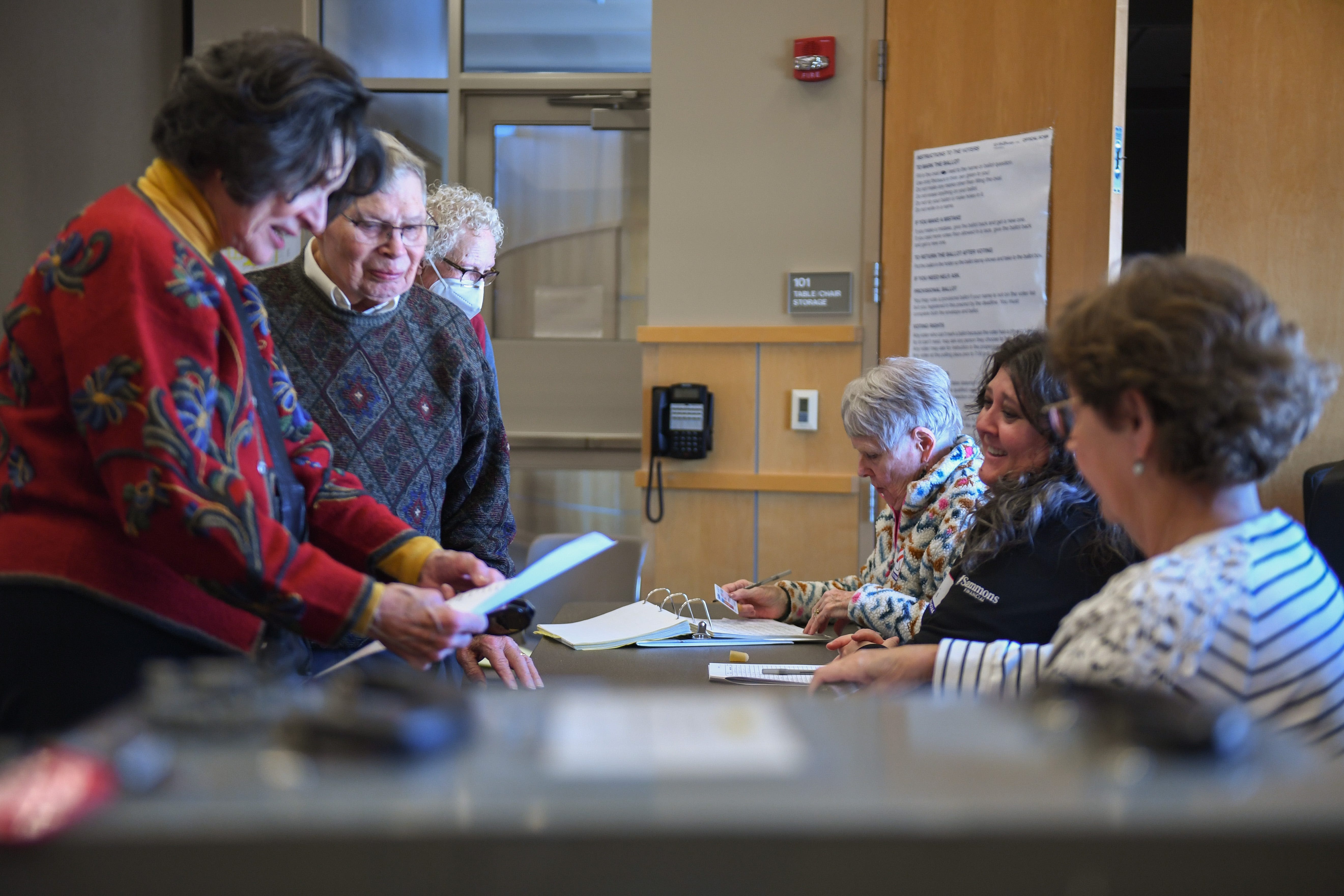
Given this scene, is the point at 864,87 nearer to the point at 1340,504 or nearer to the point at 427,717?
the point at 1340,504

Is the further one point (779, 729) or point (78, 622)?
point (78, 622)

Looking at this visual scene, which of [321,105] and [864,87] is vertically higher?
[864,87]

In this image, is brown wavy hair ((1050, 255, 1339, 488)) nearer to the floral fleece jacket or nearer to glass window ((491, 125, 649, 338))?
the floral fleece jacket

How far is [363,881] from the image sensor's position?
593 millimetres

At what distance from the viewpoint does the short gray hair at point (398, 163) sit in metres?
1.81

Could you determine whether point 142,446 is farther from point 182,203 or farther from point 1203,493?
point 1203,493

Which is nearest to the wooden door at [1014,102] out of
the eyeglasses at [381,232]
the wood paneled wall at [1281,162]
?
the wood paneled wall at [1281,162]

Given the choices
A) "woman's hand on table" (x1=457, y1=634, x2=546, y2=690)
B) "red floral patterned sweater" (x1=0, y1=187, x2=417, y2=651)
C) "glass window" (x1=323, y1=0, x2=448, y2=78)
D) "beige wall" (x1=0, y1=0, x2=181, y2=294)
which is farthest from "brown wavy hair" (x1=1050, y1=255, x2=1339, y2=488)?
"glass window" (x1=323, y1=0, x2=448, y2=78)

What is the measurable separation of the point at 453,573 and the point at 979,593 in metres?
0.86

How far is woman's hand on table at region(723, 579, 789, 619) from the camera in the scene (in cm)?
254

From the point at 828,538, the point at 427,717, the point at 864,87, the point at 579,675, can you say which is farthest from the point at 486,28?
→ the point at 427,717

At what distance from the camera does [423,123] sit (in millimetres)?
4582

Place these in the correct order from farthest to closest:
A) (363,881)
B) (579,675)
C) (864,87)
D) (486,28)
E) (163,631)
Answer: (486,28)
(864,87)
(579,675)
(163,631)
(363,881)

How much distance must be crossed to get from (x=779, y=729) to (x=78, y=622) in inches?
34.2
